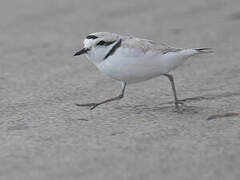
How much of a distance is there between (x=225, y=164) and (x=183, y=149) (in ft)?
1.11

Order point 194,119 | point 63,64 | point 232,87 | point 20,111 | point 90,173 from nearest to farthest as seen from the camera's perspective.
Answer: point 90,173
point 194,119
point 20,111
point 232,87
point 63,64

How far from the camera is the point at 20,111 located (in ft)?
13.9

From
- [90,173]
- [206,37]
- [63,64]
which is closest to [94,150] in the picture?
[90,173]

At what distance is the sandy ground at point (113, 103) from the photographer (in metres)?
3.03

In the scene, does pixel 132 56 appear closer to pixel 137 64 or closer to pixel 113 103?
pixel 137 64

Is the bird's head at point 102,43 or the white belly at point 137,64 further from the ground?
the bird's head at point 102,43

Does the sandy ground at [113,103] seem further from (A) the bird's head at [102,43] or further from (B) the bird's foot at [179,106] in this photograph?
(A) the bird's head at [102,43]

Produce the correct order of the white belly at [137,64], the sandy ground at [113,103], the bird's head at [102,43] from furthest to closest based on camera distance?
1. the bird's head at [102,43]
2. the white belly at [137,64]
3. the sandy ground at [113,103]

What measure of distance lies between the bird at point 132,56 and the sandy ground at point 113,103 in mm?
305

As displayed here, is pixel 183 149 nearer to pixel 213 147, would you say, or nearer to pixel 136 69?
pixel 213 147

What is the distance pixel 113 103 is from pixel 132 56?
621 millimetres

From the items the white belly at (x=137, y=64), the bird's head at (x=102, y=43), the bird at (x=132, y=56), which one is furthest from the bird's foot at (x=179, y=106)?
the bird's head at (x=102, y=43)

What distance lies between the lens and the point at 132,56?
404cm

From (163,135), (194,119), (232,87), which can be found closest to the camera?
(163,135)
